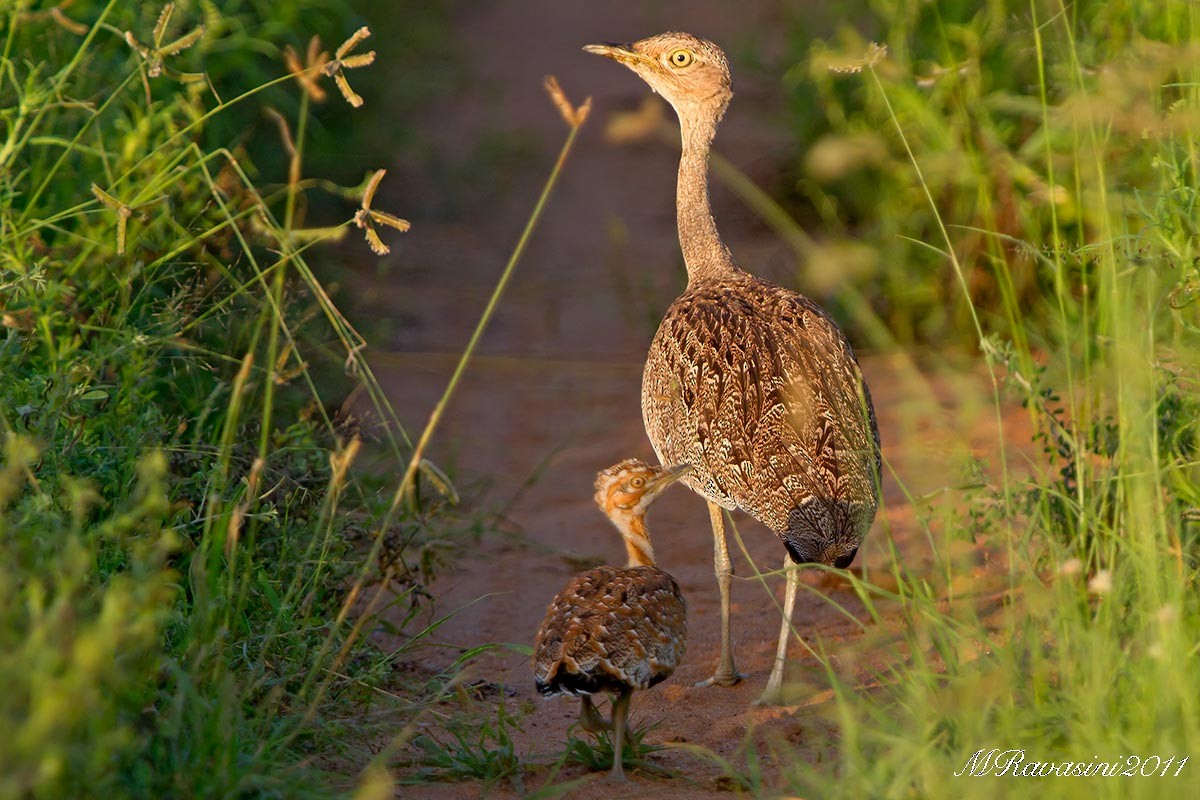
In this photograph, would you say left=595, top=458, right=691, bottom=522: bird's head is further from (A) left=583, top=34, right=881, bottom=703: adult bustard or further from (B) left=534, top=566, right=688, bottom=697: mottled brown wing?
(B) left=534, top=566, right=688, bottom=697: mottled brown wing

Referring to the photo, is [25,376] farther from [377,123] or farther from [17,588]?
[377,123]

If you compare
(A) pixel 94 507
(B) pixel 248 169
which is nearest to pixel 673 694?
(A) pixel 94 507

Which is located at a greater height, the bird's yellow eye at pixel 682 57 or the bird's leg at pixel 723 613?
the bird's yellow eye at pixel 682 57

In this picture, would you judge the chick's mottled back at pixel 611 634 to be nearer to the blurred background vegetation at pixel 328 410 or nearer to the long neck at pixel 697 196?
the blurred background vegetation at pixel 328 410

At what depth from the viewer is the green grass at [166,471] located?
3021 mm

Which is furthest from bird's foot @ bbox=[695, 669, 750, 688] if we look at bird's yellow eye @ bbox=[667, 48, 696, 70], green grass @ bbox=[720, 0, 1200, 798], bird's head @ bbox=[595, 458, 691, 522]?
bird's yellow eye @ bbox=[667, 48, 696, 70]

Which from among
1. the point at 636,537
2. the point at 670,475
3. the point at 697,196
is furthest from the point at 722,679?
the point at 697,196

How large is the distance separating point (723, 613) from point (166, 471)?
2041 millimetres

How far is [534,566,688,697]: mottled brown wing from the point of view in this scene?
4.07 m

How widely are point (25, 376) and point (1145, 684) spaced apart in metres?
3.41

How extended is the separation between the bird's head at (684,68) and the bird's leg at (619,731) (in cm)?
282

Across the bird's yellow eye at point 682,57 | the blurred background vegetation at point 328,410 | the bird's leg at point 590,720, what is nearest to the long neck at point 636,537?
the blurred background vegetation at point 328,410

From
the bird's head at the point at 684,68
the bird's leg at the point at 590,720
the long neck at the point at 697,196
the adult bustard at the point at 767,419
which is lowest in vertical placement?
the bird's leg at the point at 590,720

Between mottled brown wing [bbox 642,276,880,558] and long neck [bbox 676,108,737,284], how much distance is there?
535mm
